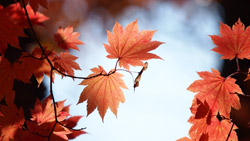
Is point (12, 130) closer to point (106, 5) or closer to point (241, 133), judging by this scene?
point (241, 133)

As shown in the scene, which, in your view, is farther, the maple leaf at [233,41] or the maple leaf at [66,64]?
the maple leaf at [66,64]

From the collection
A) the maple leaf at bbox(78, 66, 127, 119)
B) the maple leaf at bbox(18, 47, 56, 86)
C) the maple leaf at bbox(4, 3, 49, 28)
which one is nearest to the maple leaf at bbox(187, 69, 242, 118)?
the maple leaf at bbox(78, 66, 127, 119)

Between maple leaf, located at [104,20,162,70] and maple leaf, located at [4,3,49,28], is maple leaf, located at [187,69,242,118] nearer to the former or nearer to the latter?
maple leaf, located at [104,20,162,70]

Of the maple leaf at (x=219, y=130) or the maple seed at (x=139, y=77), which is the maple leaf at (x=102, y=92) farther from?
the maple leaf at (x=219, y=130)

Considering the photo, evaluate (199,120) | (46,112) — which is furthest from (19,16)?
(199,120)

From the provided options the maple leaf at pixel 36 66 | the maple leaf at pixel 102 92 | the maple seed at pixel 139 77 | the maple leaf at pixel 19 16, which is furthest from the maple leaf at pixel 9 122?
the maple leaf at pixel 19 16

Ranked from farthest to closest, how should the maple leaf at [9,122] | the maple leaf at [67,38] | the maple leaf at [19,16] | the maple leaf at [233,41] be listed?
the maple leaf at [19,16] → the maple leaf at [67,38] → the maple leaf at [9,122] → the maple leaf at [233,41]

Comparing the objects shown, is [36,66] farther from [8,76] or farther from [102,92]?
[102,92]
